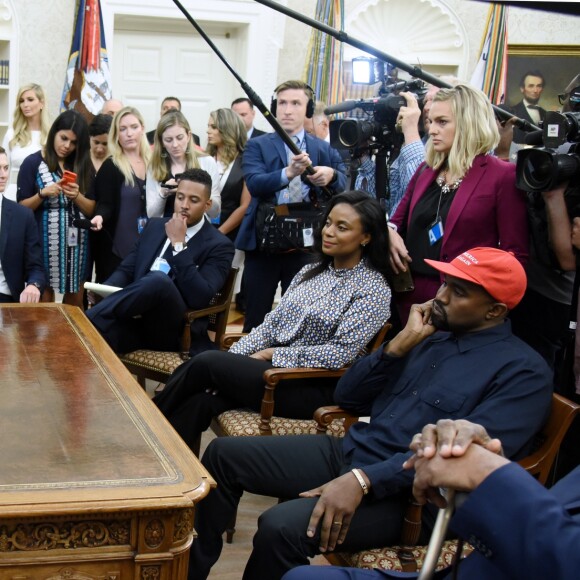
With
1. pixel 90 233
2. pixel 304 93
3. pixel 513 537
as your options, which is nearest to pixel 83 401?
pixel 513 537

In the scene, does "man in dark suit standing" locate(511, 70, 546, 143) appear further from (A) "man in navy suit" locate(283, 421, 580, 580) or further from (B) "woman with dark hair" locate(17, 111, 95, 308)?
(A) "man in navy suit" locate(283, 421, 580, 580)

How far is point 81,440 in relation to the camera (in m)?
1.97

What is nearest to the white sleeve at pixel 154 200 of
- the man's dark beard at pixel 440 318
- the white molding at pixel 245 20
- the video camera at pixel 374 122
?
the video camera at pixel 374 122

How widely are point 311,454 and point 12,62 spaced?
5829 mm

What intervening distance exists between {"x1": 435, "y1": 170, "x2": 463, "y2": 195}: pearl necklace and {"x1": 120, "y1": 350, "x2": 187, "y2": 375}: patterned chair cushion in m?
1.24

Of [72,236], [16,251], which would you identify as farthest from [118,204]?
[16,251]

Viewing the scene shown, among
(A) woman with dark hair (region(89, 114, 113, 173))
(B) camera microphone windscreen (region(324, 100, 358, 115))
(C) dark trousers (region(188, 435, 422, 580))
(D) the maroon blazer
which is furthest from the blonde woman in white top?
(C) dark trousers (region(188, 435, 422, 580))

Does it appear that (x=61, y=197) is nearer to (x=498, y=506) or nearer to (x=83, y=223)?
(x=83, y=223)

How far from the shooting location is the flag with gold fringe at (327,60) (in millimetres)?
7496

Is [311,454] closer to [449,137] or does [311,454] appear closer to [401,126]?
[449,137]

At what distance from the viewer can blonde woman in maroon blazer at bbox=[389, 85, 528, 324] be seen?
2.86m

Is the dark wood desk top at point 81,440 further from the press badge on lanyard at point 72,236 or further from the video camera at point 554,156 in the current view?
the press badge on lanyard at point 72,236

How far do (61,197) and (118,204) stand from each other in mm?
293

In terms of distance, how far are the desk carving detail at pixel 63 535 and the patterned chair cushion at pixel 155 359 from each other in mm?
1763
